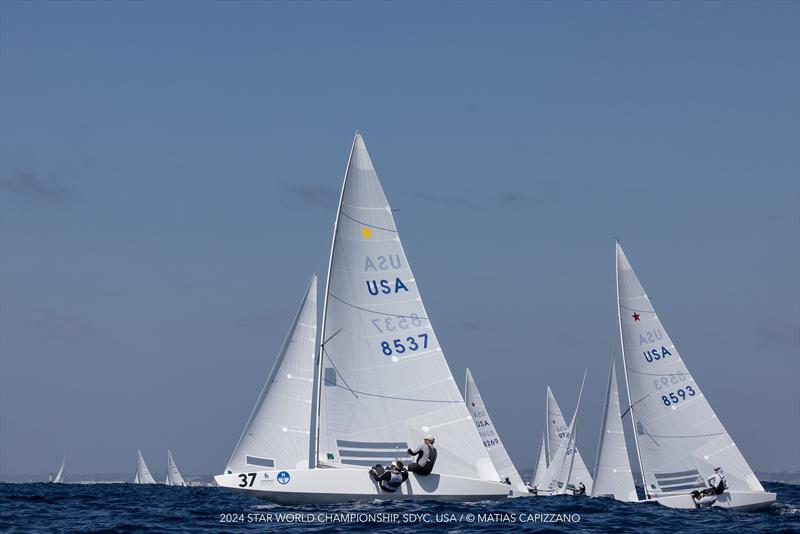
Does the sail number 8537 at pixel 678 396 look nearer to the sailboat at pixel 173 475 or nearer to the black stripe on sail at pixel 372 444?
the black stripe on sail at pixel 372 444

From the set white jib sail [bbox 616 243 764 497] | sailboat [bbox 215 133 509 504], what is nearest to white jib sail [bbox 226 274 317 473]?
sailboat [bbox 215 133 509 504]

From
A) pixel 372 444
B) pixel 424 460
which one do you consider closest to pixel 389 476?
pixel 424 460

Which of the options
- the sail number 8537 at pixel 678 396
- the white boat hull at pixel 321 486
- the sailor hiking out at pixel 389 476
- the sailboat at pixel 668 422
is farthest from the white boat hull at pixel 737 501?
the sailor hiking out at pixel 389 476

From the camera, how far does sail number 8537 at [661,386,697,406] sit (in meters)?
36.2

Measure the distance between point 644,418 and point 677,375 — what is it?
1.95m

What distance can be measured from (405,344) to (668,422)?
1272 cm

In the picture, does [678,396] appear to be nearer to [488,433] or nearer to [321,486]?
[321,486]

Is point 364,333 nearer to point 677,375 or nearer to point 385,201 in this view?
point 385,201

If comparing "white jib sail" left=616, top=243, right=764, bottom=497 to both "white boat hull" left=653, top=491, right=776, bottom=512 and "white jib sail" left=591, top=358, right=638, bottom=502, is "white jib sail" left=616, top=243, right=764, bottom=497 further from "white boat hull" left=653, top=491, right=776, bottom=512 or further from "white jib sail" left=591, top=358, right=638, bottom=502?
"white jib sail" left=591, top=358, right=638, bottom=502

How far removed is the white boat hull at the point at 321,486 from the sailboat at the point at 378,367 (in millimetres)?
518

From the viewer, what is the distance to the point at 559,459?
59.3 meters

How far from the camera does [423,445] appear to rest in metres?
27.1

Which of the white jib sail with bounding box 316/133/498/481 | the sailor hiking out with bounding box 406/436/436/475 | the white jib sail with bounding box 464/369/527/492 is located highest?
the white jib sail with bounding box 464/369/527/492

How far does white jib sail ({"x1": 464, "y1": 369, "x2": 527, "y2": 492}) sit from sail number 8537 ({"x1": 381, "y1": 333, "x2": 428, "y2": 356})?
2000cm
